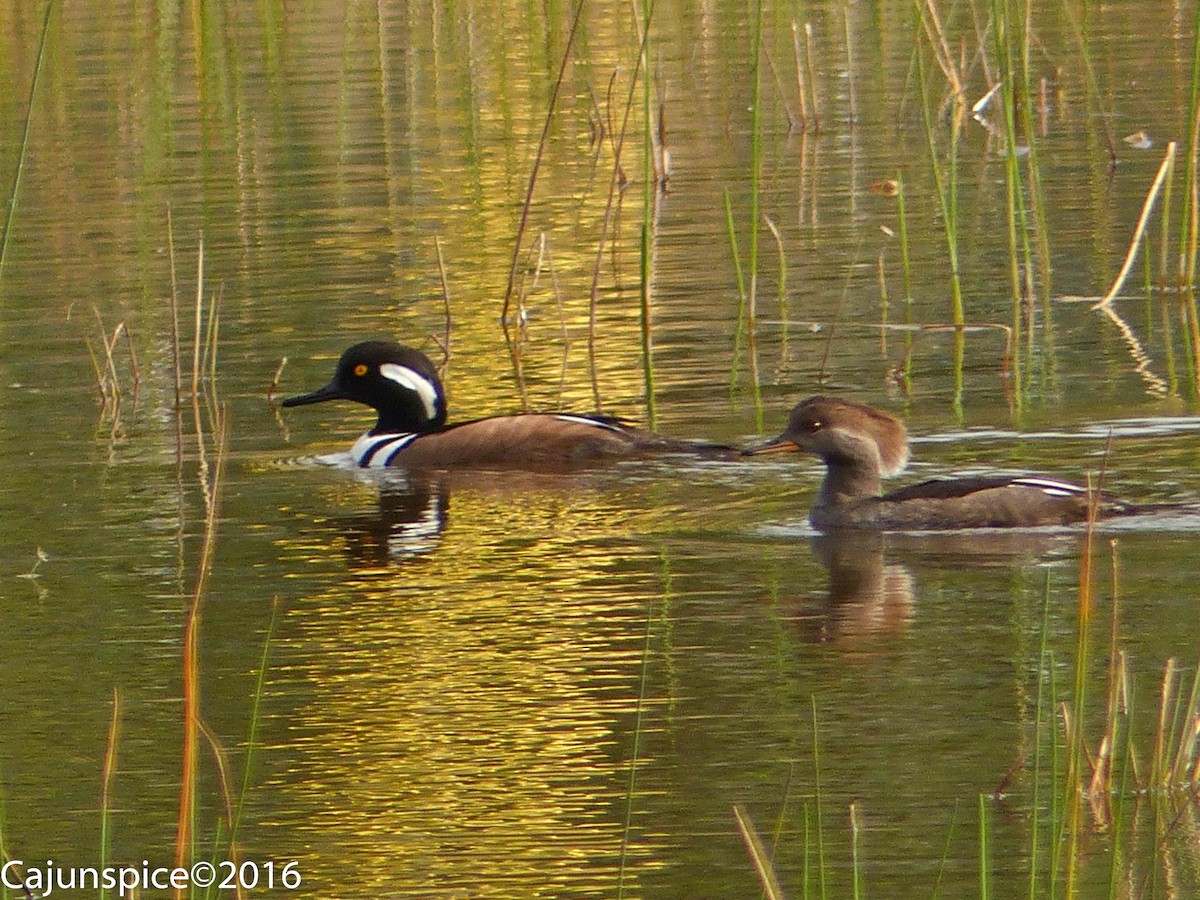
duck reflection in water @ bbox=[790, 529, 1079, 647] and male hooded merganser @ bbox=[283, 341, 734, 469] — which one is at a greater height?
male hooded merganser @ bbox=[283, 341, 734, 469]

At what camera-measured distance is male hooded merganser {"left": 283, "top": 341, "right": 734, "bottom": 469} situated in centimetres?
1002

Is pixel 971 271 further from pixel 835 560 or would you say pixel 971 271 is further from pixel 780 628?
pixel 780 628

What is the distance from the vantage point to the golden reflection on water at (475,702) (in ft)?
18.5

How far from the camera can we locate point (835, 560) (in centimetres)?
847

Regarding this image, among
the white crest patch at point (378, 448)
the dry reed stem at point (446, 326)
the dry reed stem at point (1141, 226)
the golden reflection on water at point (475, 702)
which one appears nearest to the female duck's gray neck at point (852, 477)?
the golden reflection on water at point (475, 702)

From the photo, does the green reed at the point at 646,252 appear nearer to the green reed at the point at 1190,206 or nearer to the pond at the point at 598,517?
the pond at the point at 598,517

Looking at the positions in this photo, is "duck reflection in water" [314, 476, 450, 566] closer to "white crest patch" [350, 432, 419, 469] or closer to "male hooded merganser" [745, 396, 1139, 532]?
"white crest patch" [350, 432, 419, 469]

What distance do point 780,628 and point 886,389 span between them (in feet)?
12.0

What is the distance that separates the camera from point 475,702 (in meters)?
6.76

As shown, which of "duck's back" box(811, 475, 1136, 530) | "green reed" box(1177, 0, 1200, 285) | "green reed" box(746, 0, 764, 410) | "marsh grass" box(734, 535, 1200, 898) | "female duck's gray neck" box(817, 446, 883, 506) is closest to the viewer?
"marsh grass" box(734, 535, 1200, 898)

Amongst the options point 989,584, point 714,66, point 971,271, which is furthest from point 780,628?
point 714,66

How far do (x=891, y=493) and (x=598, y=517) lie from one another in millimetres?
1094

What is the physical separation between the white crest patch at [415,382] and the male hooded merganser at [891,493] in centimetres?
208

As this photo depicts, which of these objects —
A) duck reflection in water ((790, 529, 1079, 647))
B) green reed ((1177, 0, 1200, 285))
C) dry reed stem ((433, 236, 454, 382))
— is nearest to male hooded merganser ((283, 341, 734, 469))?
dry reed stem ((433, 236, 454, 382))
